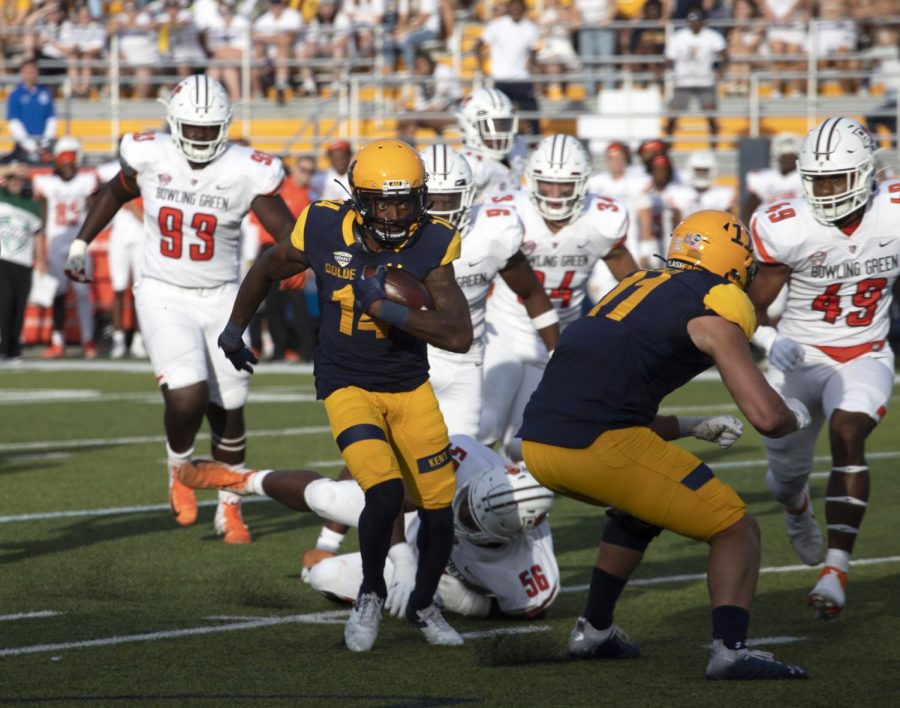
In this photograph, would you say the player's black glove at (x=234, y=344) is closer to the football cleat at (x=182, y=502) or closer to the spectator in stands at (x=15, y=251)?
the football cleat at (x=182, y=502)

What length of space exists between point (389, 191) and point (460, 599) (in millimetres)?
1538

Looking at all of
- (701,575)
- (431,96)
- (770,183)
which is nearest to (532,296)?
(701,575)

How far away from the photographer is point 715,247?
498 cm

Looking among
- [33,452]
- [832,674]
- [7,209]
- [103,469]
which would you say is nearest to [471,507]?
[832,674]

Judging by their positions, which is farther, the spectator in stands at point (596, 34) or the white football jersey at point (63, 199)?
the spectator in stands at point (596, 34)

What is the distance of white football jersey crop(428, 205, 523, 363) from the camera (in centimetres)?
698

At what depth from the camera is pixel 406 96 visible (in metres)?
18.0

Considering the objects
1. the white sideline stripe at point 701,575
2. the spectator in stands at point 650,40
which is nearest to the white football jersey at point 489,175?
the white sideline stripe at point 701,575

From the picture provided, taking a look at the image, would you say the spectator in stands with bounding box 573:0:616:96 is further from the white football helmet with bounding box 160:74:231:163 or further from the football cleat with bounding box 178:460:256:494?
the football cleat with bounding box 178:460:256:494

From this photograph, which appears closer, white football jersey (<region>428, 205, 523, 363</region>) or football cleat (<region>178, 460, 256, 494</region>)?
football cleat (<region>178, 460, 256, 494</region>)

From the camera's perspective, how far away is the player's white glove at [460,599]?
5.83m

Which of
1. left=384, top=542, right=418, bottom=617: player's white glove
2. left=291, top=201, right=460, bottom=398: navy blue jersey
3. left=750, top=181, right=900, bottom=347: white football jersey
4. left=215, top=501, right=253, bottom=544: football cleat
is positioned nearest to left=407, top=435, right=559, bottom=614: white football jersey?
left=384, top=542, right=418, bottom=617: player's white glove

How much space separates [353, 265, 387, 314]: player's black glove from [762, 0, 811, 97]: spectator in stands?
517 inches

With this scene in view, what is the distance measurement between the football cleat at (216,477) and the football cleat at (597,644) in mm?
1521
